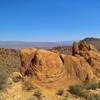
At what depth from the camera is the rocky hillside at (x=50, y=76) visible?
648 inches

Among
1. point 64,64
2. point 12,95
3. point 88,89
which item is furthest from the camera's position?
point 64,64

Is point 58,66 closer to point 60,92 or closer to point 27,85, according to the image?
point 60,92

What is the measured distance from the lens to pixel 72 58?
62.6 ft

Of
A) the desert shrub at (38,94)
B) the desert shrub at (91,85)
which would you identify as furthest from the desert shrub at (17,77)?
the desert shrub at (91,85)

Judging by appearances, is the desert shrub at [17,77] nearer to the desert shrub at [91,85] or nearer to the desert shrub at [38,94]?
the desert shrub at [38,94]

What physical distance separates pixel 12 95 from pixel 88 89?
14.5 ft

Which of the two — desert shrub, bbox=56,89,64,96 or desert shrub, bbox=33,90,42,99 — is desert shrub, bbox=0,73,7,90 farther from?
desert shrub, bbox=56,89,64,96

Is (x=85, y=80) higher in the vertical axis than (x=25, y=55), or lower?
lower

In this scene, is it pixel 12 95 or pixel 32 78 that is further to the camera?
pixel 32 78

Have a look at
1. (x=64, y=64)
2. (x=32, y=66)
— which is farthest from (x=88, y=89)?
(x=32, y=66)

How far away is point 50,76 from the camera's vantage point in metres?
17.7

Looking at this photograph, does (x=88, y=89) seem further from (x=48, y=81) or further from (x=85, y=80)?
(x=48, y=81)

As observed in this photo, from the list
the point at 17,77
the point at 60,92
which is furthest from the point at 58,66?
the point at 17,77

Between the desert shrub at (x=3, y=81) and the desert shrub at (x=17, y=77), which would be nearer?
the desert shrub at (x=3, y=81)
